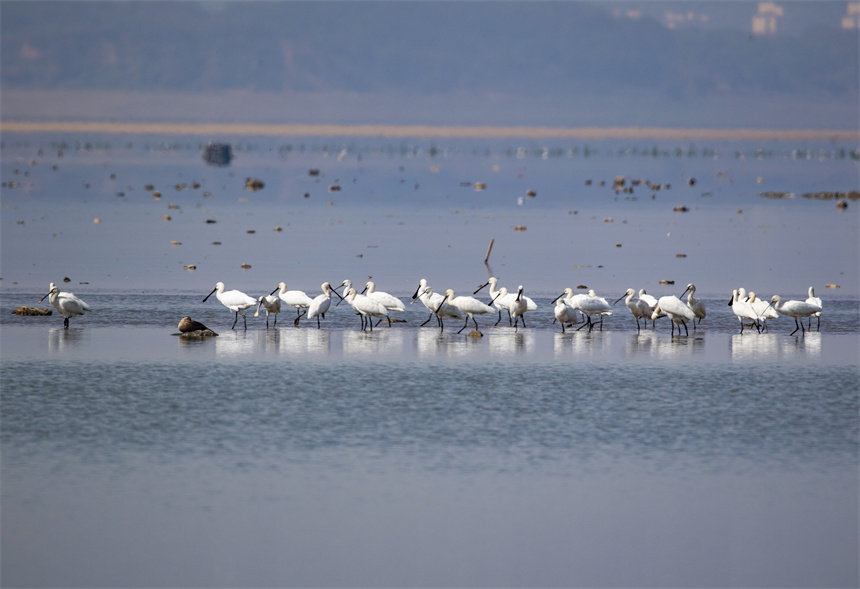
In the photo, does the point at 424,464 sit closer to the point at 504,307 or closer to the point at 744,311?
the point at 504,307

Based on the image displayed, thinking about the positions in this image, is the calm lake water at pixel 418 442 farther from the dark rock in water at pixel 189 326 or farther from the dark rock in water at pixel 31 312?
the dark rock in water at pixel 31 312

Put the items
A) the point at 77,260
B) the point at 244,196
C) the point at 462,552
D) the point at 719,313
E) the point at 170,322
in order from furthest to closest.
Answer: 1. the point at 244,196
2. the point at 77,260
3. the point at 719,313
4. the point at 170,322
5. the point at 462,552

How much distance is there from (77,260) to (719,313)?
56.3 feet

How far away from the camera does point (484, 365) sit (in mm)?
17625

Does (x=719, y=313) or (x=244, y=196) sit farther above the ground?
(x=244, y=196)

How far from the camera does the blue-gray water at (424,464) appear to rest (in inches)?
382

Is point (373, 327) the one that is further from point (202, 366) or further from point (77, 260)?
point (77, 260)

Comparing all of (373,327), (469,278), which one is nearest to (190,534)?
(373,327)

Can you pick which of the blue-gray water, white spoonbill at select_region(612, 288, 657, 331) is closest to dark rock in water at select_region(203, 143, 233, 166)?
white spoonbill at select_region(612, 288, 657, 331)

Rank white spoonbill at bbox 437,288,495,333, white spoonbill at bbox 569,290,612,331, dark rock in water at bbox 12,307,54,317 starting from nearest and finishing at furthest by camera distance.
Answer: white spoonbill at bbox 569,290,612,331 < white spoonbill at bbox 437,288,495,333 < dark rock in water at bbox 12,307,54,317

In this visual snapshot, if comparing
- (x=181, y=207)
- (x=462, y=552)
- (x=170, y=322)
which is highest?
(x=181, y=207)

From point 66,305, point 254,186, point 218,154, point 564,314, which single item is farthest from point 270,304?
point 218,154

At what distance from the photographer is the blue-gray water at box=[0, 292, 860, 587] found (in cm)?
971

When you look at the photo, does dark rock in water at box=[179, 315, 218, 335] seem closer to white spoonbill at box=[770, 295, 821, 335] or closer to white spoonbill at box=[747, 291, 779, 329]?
white spoonbill at box=[747, 291, 779, 329]
